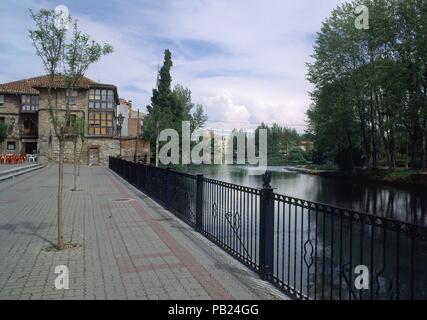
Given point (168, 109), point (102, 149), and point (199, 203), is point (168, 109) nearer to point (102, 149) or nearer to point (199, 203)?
point (102, 149)

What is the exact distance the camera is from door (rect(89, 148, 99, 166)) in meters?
45.4

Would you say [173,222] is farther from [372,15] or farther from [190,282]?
[372,15]

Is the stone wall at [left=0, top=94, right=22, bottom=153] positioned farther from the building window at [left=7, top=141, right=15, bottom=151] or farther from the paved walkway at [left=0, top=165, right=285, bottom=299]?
the paved walkway at [left=0, top=165, right=285, bottom=299]

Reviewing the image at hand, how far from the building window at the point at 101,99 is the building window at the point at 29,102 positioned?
295 inches

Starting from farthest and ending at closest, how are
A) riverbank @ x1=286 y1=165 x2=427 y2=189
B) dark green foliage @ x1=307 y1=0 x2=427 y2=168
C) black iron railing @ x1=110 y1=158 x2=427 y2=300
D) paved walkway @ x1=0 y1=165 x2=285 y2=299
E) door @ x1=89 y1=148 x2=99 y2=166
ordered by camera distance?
1. door @ x1=89 y1=148 x2=99 y2=166
2. dark green foliage @ x1=307 y1=0 x2=427 y2=168
3. riverbank @ x1=286 y1=165 x2=427 y2=189
4. paved walkway @ x1=0 y1=165 x2=285 y2=299
5. black iron railing @ x1=110 y1=158 x2=427 y2=300

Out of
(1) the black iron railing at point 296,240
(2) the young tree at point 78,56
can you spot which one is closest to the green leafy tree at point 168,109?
(1) the black iron railing at point 296,240

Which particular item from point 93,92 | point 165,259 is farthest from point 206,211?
point 93,92

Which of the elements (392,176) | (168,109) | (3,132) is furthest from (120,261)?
(3,132)

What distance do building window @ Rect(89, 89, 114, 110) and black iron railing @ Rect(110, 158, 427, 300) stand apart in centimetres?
4013

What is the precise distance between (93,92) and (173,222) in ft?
148

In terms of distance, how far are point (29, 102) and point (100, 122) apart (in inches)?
388

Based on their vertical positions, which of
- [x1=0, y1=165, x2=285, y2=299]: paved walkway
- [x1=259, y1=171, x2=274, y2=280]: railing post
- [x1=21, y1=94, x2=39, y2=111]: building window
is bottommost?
[x1=0, y1=165, x2=285, y2=299]: paved walkway

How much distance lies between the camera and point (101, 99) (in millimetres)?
50844

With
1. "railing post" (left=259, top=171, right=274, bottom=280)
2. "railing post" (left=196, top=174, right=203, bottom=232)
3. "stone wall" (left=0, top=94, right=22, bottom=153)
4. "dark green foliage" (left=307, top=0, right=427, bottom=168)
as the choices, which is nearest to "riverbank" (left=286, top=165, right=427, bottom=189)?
"dark green foliage" (left=307, top=0, right=427, bottom=168)
